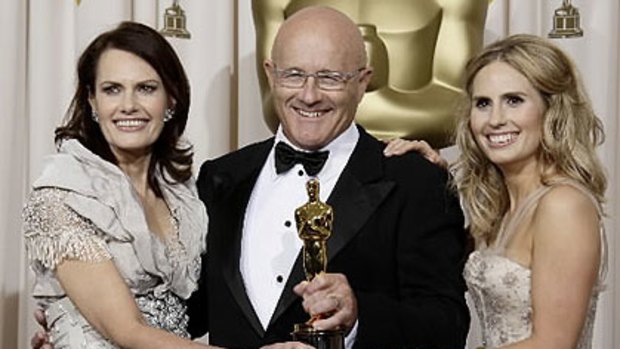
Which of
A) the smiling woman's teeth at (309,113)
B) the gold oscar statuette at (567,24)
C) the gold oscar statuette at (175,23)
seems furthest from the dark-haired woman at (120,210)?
the gold oscar statuette at (567,24)

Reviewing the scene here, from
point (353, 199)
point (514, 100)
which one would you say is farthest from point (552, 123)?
point (353, 199)

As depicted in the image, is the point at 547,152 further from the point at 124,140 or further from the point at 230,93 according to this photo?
the point at 230,93

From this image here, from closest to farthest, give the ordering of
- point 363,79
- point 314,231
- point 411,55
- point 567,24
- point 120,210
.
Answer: point 314,231
point 120,210
point 363,79
point 411,55
point 567,24

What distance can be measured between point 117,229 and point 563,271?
714mm

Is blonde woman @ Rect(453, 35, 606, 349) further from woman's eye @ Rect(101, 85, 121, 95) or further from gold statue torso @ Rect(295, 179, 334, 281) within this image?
woman's eye @ Rect(101, 85, 121, 95)

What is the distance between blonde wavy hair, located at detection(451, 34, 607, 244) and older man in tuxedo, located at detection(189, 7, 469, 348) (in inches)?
1.9

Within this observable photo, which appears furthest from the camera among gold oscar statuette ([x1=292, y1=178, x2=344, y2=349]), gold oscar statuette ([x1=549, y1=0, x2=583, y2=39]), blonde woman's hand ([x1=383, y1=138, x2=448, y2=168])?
gold oscar statuette ([x1=549, y1=0, x2=583, y2=39])

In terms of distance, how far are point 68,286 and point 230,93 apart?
3.74 ft

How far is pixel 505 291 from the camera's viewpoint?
193 cm

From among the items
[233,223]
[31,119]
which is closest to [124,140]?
[233,223]

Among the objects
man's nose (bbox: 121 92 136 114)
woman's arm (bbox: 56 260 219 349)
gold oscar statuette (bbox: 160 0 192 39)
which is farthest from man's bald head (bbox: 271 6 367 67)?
gold oscar statuette (bbox: 160 0 192 39)

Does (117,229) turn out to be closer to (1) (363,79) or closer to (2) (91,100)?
(2) (91,100)

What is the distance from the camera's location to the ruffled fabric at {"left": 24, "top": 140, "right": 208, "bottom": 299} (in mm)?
1922

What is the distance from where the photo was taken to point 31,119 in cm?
287
